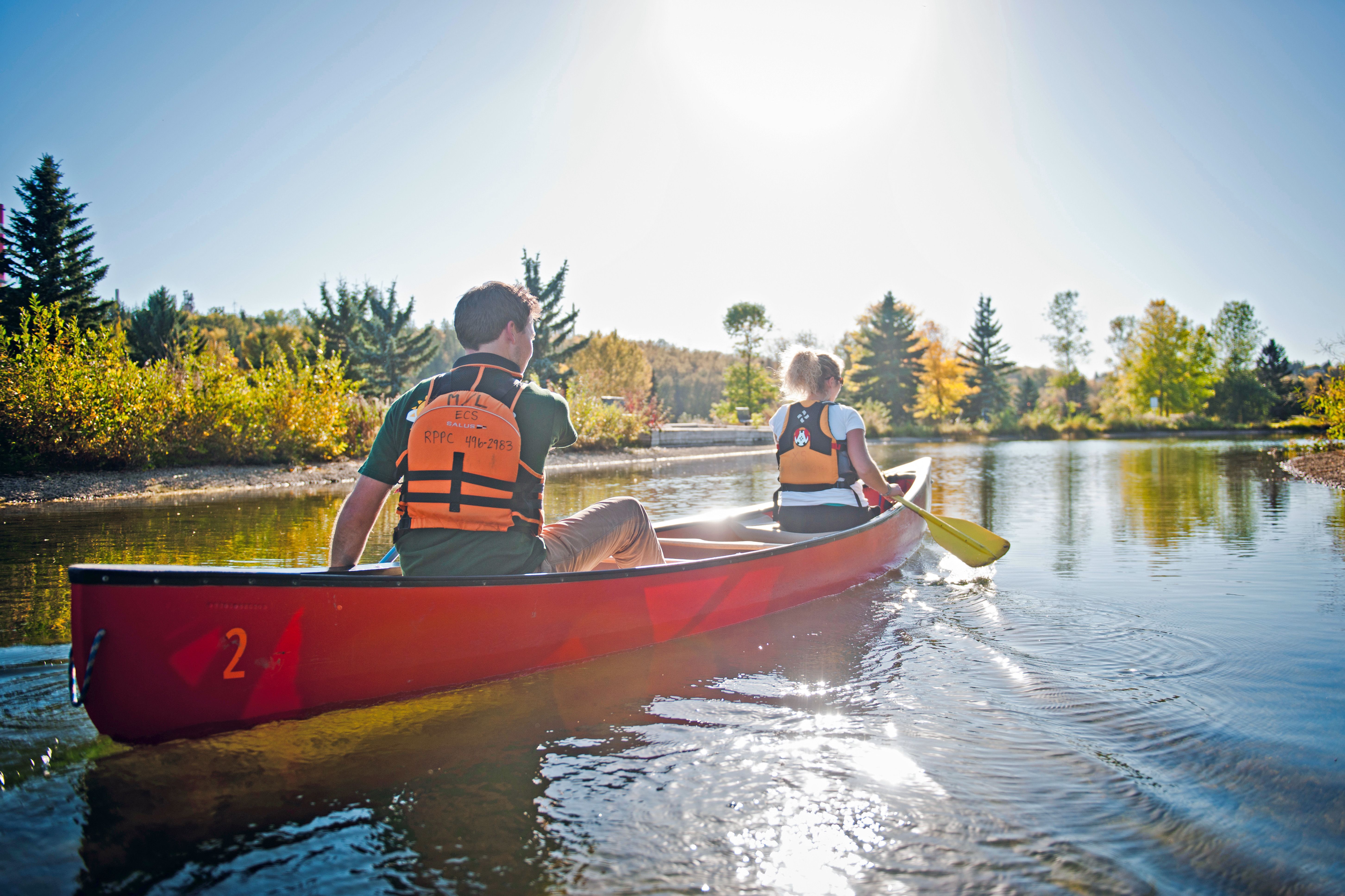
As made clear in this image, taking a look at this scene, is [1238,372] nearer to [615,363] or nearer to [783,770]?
[615,363]

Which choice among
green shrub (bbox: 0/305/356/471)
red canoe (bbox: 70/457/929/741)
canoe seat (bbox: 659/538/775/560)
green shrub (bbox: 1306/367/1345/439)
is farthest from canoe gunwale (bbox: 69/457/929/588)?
green shrub (bbox: 1306/367/1345/439)

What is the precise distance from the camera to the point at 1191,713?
10.1 ft

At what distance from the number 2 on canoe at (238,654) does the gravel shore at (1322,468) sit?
1428cm

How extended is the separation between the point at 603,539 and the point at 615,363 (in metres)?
43.4

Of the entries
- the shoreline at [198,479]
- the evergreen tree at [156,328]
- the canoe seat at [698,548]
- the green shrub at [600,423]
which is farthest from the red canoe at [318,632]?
the evergreen tree at [156,328]

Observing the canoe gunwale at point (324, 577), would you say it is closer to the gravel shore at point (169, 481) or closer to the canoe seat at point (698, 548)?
the canoe seat at point (698, 548)

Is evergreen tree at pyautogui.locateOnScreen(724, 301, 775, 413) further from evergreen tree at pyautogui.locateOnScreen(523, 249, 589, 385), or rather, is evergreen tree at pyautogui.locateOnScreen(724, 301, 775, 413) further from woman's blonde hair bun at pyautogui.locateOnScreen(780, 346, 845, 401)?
woman's blonde hair bun at pyautogui.locateOnScreen(780, 346, 845, 401)

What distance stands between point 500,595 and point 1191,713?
282cm

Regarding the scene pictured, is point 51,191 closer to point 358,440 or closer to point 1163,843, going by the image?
point 358,440

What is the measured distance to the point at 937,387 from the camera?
4425 cm

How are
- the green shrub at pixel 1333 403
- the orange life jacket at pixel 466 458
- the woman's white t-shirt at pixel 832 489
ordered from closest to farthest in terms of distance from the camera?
the orange life jacket at pixel 466 458 < the woman's white t-shirt at pixel 832 489 < the green shrub at pixel 1333 403

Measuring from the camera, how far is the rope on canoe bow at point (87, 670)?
Answer: 2332mm

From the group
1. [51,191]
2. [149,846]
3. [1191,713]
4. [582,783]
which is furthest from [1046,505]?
[51,191]

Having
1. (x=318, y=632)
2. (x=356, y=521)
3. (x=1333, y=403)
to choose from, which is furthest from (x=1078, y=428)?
(x=318, y=632)
